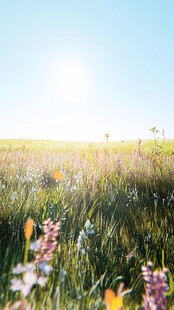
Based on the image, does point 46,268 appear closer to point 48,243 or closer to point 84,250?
point 48,243

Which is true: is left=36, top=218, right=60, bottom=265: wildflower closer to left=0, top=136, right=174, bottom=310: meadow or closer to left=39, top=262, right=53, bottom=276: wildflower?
left=39, top=262, right=53, bottom=276: wildflower

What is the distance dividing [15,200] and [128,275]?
1.31m

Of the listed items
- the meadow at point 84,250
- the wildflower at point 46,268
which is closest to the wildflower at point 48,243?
the wildflower at point 46,268

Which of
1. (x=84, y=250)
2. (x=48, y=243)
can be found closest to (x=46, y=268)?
(x=48, y=243)

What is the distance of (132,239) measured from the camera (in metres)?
2.20

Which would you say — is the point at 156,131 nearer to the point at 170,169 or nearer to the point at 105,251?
the point at 170,169

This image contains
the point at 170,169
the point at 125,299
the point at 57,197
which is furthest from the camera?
the point at 170,169

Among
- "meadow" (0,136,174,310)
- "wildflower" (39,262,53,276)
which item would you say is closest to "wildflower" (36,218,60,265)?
"wildflower" (39,262,53,276)

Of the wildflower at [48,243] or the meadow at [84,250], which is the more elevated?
the wildflower at [48,243]

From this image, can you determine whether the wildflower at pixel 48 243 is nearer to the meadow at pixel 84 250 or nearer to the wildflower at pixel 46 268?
the wildflower at pixel 46 268

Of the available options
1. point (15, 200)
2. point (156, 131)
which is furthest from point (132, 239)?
point (156, 131)

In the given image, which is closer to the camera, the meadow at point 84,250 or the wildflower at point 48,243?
the wildflower at point 48,243

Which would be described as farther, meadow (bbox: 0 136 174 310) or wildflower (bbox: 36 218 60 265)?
meadow (bbox: 0 136 174 310)

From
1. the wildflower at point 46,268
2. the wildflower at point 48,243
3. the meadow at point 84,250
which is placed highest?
the wildflower at point 48,243
